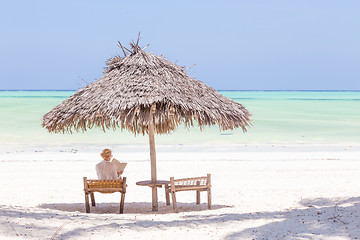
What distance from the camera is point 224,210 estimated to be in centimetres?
709

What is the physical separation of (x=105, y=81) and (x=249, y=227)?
3.06m

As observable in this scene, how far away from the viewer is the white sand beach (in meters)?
5.25

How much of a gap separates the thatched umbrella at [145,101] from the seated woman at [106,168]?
0.36 m

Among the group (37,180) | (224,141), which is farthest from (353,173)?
(224,141)

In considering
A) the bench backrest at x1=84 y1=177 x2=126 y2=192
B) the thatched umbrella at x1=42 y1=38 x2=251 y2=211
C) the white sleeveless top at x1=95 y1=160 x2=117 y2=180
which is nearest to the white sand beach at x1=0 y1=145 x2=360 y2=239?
the bench backrest at x1=84 y1=177 x2=126 y2=192

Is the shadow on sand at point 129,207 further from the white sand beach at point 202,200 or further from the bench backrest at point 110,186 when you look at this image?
the bench backrest at point 110,186

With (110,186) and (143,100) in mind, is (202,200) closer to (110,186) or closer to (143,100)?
(110,186)

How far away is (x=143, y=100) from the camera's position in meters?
6.73

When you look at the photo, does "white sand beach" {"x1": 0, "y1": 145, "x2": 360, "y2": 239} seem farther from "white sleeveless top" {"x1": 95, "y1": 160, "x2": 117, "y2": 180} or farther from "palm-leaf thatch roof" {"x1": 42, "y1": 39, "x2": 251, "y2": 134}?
"palm-leaf thatch roof" {"x1": 42, "y1": 39, "x2": 251, "y2": 134}

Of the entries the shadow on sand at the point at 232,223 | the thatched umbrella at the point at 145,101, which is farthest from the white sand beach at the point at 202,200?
the thatched umbrella at the point at 145,101

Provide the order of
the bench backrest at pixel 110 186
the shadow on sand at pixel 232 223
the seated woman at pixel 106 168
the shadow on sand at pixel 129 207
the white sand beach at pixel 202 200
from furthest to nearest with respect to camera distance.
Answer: the shadow on sand at pixel 129 207, the seated woman at pixel 106 168, the bench backrest at pixel 110 186, the white sand beach at pixel 202 200, the shadow on sand at pixel 232 223

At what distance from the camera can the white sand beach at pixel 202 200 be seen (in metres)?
5.25

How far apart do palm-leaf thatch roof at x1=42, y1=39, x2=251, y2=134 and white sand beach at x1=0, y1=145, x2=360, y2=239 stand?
4.00 feet

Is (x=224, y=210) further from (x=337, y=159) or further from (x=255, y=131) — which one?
(x=255, y=131)
